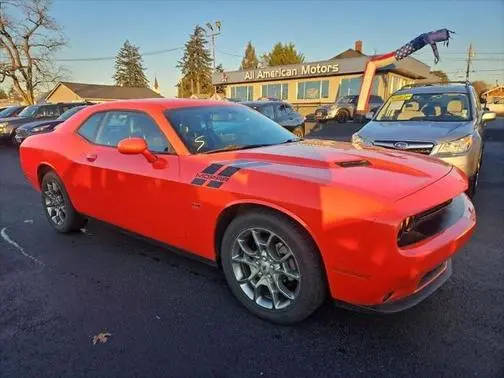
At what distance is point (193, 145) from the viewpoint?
300cm

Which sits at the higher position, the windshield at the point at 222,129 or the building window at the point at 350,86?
the building window at the point at 350,86

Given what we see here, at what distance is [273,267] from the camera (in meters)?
2.53

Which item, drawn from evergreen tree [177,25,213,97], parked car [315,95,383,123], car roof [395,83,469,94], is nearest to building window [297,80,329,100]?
parked car [315,95,383,123]

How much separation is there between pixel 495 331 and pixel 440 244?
2.49 ft

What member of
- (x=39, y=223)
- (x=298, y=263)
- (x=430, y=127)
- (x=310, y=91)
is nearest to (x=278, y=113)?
(x=430, y=127)

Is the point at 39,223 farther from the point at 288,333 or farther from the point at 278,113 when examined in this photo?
the point at 278,113

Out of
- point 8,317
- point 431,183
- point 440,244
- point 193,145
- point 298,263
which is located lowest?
point 8,317

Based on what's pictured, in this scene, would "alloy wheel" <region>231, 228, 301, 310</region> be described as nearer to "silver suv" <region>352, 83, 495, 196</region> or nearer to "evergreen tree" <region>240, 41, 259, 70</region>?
"silver suv" <region>352, 83, 495, 196</region>

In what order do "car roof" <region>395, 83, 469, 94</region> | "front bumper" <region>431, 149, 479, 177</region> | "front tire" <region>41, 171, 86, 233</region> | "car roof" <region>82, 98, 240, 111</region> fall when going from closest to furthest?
1. "car roof" <region>82, 98, 240, 111</region>
2. "front tire" <region>41, 171, 86, 233</region>
3. "front bumper" <region>431, 149, 479, 177</region>
4. "car roof" <region>395, 83, 469, 94</region>

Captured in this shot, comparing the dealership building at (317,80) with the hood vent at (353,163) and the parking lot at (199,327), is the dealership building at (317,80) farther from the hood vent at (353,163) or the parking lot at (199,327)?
the parking lot at (199,327)

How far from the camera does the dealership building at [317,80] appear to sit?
94.7ft

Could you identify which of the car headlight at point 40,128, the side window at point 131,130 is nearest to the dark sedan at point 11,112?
the car headlight at point 40,128

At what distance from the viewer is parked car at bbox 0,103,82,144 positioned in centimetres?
1382

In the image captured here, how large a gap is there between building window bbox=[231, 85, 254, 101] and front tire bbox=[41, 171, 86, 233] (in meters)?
33.0
